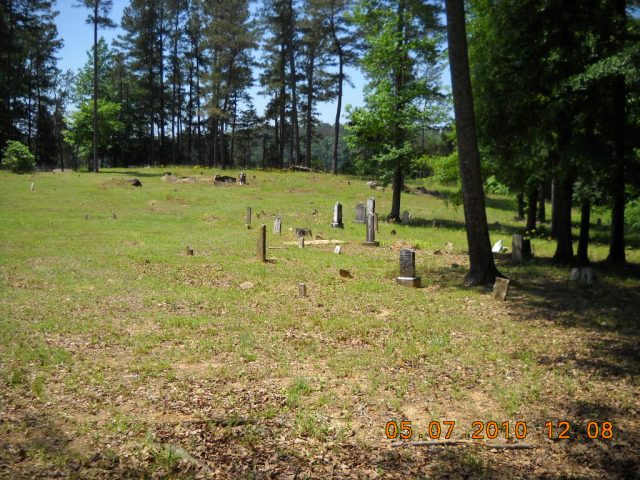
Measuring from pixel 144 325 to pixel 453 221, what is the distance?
23.5 meters

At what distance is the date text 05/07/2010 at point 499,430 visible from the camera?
16.6 feet

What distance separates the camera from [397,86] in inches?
1062

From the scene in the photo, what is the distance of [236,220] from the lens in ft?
82.1

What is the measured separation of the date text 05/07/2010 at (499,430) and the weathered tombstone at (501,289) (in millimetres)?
5429

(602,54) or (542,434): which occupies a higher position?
(602,54)

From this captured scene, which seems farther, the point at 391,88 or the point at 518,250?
the point at 391,88

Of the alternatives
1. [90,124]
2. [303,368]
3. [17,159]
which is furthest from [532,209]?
[90,124]

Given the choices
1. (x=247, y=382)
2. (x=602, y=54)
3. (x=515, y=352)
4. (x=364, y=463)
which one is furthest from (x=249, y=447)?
(x=602, y=54)

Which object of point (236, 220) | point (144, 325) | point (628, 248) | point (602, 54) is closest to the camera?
point (144, 325)

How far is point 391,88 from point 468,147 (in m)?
16.4

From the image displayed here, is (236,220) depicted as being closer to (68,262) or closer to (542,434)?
(68,262)

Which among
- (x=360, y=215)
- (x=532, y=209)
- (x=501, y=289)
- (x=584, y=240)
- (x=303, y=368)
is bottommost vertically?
(x=303, y=368)

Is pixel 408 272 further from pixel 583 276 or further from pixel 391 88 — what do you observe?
pixel 391 88

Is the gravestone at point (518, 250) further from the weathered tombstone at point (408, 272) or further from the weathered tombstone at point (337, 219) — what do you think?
the weathered tombstone at point (337, 219)
